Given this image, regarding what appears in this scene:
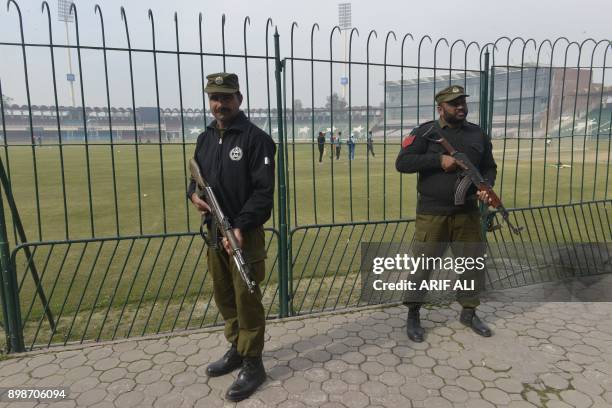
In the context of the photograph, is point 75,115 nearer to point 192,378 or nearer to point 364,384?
point 192,378

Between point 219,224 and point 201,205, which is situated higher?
point 201,205

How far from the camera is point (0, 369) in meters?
3.15

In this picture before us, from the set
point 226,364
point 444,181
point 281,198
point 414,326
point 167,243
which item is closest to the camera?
point 226,364

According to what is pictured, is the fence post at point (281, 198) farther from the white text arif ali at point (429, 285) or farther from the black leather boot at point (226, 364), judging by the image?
the white text arif ali at point (429, 285)

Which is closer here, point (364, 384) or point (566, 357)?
point (364, 384)

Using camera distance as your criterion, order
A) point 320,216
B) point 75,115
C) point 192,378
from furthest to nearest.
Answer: point 320,216
point 75,115
point 192,378

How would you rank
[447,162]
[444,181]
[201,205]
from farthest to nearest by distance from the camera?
[444,181] < [447,162] < [201,205]

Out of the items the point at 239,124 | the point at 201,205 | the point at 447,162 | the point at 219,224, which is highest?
the point at 239,124

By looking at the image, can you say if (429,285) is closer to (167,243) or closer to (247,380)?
(247,380)

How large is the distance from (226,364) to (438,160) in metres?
2.25

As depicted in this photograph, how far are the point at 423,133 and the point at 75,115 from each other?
329 cm

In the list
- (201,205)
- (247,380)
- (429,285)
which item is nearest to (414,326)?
(429,285)

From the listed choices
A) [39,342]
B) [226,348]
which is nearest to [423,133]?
[226,348]

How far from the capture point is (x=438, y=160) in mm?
3312
